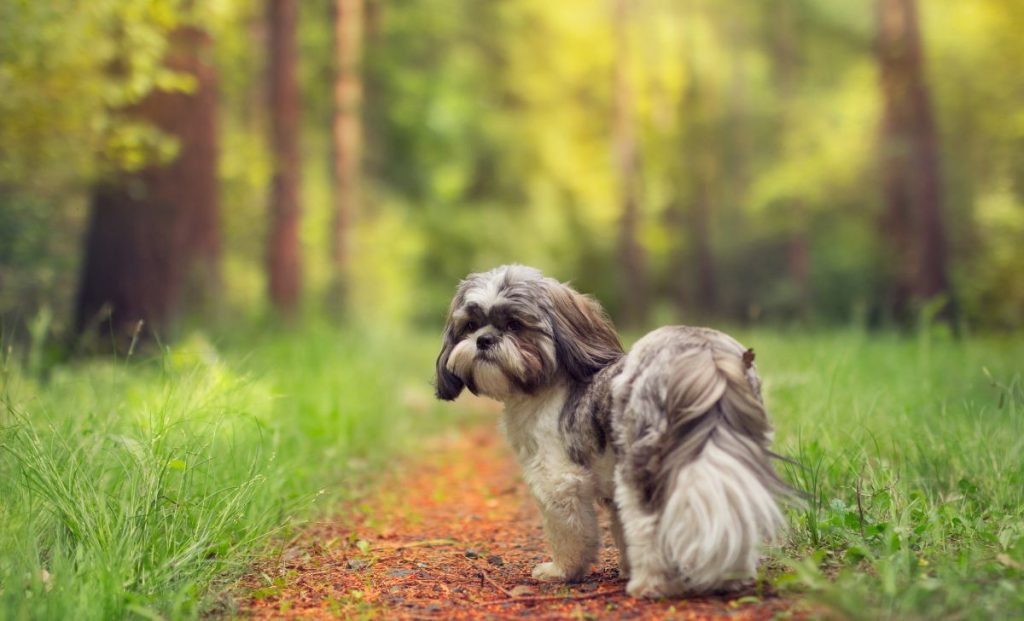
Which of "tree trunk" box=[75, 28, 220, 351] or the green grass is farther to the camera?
"tree trunk" box=[75, 28, 220, 351]

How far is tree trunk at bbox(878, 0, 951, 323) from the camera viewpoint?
53.0 feet

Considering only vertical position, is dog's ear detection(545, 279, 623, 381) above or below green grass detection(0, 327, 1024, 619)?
above

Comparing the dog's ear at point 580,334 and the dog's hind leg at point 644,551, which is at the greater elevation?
the dog's ear at point 580,334

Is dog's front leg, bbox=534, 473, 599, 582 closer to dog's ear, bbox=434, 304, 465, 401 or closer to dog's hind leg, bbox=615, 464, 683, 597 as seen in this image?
dog's hind leg, bbox=615, 464, 683, 597

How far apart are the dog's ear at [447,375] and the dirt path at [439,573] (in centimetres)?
92

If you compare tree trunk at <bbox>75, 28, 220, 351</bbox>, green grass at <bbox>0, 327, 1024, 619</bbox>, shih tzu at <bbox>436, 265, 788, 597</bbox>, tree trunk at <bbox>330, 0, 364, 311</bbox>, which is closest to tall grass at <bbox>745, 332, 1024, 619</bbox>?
green grass at <bbox>0, 327, 1024, 619</bbox>

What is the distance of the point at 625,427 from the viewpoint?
13.9ft

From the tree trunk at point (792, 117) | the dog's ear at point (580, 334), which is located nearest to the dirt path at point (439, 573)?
the dog's ear at point (580, 334)

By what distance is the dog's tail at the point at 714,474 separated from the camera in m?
3.78

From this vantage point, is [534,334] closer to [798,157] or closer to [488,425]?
[488,425]

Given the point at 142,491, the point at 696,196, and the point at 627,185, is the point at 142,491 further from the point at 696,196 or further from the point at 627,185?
the point at 696,196

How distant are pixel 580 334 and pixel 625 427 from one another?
0.79m

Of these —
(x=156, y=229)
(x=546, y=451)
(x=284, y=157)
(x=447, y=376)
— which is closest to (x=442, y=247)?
(x=284, y=157)

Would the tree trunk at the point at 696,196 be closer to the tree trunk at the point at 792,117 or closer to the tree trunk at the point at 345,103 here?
the tree trunk at the point at 792,117
